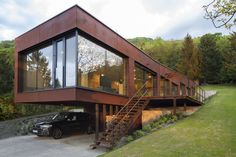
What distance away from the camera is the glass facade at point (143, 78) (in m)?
18.0

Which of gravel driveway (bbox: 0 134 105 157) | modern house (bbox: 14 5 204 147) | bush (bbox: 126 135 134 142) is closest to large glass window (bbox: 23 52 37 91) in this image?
modern house (bbox: 14 5 204 147)

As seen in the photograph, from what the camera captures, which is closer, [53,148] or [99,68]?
[53,148]

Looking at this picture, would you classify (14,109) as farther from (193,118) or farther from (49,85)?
(193,118)

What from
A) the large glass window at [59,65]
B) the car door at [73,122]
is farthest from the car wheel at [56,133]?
the large glass window at [59,65]

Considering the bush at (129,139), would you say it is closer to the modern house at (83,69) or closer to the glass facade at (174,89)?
the modern house at (83,69)

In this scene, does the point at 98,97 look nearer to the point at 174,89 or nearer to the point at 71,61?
the point at 71,61

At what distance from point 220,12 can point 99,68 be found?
844cm

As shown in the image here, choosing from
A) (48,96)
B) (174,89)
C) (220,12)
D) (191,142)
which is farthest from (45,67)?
(174,89)

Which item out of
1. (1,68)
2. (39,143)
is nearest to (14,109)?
(1,68)

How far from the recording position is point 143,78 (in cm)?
1895

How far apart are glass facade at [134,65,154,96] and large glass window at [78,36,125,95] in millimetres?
1596

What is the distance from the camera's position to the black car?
593 inches

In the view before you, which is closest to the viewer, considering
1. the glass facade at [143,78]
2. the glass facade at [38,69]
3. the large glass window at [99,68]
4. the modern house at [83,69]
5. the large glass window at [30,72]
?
the modern house at [83,69]

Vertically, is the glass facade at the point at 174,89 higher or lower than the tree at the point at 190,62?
lower
